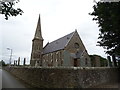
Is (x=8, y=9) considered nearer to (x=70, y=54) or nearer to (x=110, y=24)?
(x=110, y=24)

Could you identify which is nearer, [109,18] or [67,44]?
[109,18]

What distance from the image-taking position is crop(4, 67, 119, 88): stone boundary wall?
1118 cm

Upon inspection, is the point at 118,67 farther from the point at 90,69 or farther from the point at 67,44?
the point at 67,44

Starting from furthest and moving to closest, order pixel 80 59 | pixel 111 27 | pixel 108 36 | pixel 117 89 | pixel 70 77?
pixel 80 59
pixel 108 36
pixel 111 27
pixel 70 77
pixel 117 89

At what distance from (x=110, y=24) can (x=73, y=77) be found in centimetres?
596

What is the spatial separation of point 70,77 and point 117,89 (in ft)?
12.7

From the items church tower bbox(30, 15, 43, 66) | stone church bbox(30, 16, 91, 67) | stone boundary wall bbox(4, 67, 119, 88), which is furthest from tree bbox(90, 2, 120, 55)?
church tower bbox(30, 15, 43, 66)

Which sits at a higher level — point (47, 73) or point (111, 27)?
point (111, 27)

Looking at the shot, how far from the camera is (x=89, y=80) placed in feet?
38.5

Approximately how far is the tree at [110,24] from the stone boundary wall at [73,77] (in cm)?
263

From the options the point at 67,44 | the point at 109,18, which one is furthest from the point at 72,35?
the point at 109,18

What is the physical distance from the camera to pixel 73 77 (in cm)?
1114

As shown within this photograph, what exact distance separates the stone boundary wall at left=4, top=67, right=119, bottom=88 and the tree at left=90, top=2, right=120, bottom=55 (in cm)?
263

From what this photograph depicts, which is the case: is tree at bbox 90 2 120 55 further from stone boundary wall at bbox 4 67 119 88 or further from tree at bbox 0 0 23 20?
tree at bbox 0 0 23 20
